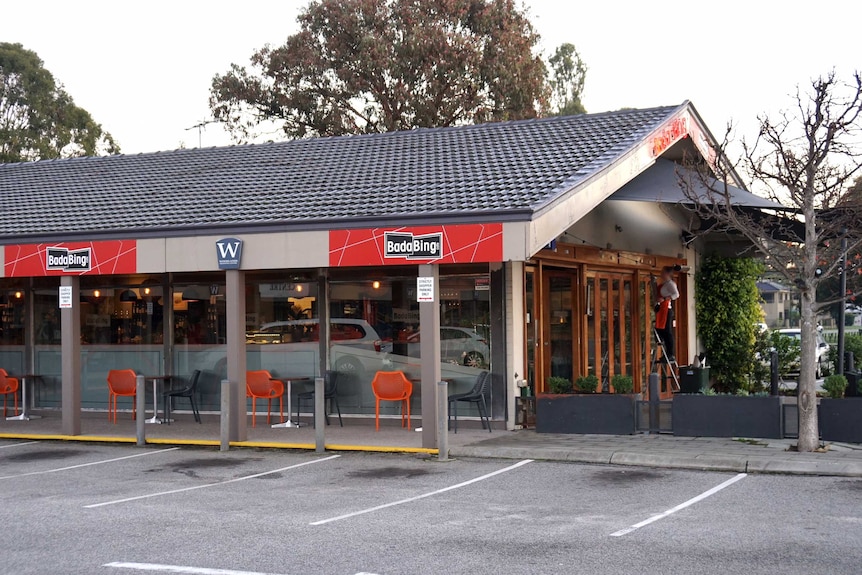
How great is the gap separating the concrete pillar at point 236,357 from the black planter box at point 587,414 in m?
4.24

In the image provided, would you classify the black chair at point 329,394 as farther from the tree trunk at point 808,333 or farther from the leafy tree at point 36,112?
the leafy tree at point 36,112

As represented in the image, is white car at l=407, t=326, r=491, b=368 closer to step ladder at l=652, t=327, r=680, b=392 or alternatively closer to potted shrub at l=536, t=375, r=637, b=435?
potted shrub at l=536, t=375, r=637, b=435

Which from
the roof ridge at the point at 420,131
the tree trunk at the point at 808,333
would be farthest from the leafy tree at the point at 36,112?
the tree trunk at the point at 808,333

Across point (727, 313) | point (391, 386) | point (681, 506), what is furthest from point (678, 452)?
point (727, 313)

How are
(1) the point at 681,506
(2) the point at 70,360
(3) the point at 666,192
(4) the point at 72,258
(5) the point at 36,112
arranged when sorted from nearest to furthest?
1. (1) the point at 681,506
2. (4) the point at 72,258
3. (2) the point at 70,360
4. (3) the point at 666,192
5. (5) the point at 36,112

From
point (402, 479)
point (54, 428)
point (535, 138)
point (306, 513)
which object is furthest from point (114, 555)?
point (535, 138)

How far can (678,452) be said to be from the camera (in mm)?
12289

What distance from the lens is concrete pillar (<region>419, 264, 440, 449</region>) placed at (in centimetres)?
1329

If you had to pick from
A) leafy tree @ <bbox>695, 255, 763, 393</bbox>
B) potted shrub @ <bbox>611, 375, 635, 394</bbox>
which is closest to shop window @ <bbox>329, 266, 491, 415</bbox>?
potted shrub @ <bbox>611, 375, 635, 394</bbox>

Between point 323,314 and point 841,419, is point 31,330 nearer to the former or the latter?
point 323,314

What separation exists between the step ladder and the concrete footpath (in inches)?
252

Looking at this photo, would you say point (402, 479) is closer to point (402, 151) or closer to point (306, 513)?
point (306, 513)

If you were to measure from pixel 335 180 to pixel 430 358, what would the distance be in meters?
4.17

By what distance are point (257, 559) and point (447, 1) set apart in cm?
3149
